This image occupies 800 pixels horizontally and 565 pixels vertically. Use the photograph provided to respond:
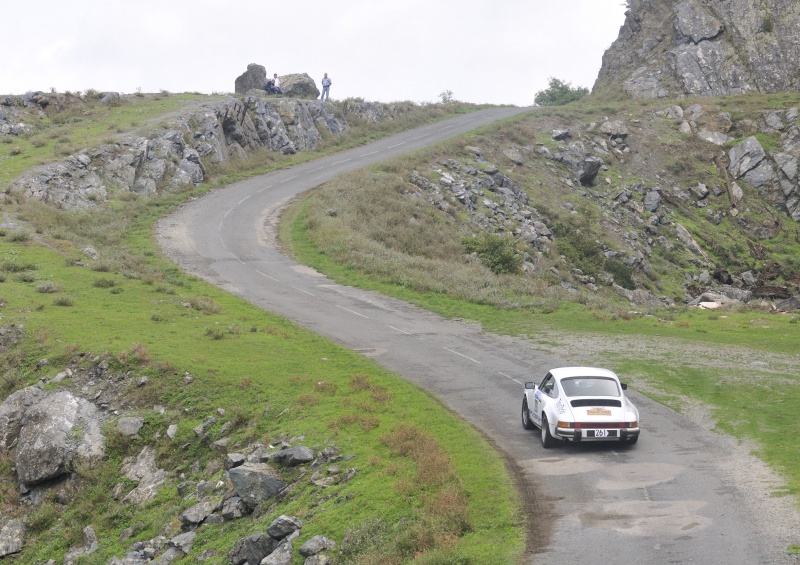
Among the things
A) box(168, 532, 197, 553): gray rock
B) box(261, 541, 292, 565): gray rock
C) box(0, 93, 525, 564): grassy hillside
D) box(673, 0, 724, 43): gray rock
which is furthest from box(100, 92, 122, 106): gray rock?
box(261, 541, 292, 565): gray rock

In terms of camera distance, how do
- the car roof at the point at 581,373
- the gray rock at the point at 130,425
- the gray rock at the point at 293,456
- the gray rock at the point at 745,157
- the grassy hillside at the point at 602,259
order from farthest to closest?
the gray rock at the point at 745,157
the grassy hillside at the point at 602,259
the gray rock at the point at 130,425
the car roof at the point at 581,373
the gray rock at the point at 293,456

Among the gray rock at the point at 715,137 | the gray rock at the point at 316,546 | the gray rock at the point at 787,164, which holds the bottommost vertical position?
the gray rock at the point at 316,546

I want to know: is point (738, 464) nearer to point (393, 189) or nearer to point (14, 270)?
point (14, 270)

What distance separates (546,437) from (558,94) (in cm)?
10874

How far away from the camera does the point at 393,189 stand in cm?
5484

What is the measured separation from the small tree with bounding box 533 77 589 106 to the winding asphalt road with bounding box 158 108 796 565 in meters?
79.3

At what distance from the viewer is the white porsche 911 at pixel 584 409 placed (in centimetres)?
1800

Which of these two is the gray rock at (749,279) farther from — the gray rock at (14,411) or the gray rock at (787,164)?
the gray rock at (14,411)

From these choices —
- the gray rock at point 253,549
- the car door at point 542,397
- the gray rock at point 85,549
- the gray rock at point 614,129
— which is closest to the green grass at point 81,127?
the gray rock at point 85,549

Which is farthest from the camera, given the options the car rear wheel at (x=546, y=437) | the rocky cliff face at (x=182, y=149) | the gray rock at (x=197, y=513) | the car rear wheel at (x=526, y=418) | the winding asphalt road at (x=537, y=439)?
the rocky cliff face at (x=182, y=149)

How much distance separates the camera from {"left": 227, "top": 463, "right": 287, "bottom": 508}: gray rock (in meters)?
17.0

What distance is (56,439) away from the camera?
20.6 m

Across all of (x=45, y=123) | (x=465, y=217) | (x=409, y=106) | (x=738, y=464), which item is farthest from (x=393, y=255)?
(x=409, y=106)

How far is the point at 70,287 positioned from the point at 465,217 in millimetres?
28420
